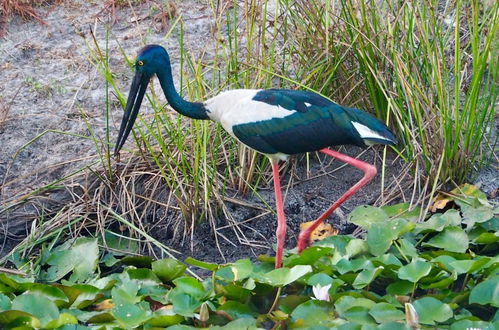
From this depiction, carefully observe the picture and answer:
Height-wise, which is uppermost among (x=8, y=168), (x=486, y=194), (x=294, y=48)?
(x=294, y=48)

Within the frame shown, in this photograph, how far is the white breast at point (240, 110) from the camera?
5.52 meters

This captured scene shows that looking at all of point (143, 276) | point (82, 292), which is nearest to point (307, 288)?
point (143, 276)

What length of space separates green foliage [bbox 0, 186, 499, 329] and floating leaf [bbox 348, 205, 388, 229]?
5 cm

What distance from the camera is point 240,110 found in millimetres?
5543

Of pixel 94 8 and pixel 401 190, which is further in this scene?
pixel 94 8

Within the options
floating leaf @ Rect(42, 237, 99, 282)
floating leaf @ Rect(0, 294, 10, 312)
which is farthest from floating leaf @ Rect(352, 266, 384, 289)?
floating leaf @ Rect(0, 294, 10, 312)

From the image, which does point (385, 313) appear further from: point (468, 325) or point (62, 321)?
point (62, 321)

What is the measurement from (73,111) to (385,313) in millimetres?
3143

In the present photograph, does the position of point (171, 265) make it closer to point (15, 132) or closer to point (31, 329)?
point (31, 329)

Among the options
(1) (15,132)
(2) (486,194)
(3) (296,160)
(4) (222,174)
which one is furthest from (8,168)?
(2) (486,194)

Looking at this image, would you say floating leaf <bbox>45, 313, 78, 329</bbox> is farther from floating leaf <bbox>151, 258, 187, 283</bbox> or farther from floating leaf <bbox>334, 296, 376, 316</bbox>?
floating leaf <bbox>334, 296, 376, 316</bbox>

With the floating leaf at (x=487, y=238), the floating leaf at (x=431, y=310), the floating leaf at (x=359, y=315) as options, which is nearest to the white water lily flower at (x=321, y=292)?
the floating leaf at (x=359, y=315)

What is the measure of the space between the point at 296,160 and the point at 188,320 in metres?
1.95

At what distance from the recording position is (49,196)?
6.27 meters
